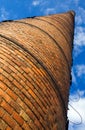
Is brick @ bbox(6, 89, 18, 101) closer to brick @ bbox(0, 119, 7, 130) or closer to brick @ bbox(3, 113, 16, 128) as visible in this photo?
brick @ bbox(3, 113, 16, 128)

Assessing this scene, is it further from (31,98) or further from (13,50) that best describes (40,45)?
(31,98)

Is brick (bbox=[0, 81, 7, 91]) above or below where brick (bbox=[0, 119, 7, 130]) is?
above

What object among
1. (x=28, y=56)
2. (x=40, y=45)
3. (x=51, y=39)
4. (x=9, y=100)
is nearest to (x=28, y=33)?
(x=40, y=45)

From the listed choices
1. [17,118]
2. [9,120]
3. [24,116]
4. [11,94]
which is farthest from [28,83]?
[9,120]

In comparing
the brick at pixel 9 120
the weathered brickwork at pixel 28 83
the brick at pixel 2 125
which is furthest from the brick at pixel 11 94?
the brick at pixel 2 125

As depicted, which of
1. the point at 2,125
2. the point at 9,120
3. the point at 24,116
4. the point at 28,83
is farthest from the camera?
the point at 28,83

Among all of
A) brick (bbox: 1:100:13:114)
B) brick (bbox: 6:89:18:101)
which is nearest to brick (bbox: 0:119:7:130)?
brick (bbox: 1:100:13:114)

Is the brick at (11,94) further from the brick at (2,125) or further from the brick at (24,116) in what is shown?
the brick at (2,125)

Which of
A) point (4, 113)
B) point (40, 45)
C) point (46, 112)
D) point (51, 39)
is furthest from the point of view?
point (51, 39)

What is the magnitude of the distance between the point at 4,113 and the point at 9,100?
0.77 feet

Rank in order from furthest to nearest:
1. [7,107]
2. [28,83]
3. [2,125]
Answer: [28,83] < [7,107] < [2,125]

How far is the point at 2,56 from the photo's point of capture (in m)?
3.96

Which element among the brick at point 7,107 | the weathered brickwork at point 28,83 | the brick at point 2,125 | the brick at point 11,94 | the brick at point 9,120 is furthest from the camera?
the brick at point 11,94

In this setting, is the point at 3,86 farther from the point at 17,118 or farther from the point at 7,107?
the point at 17,118
